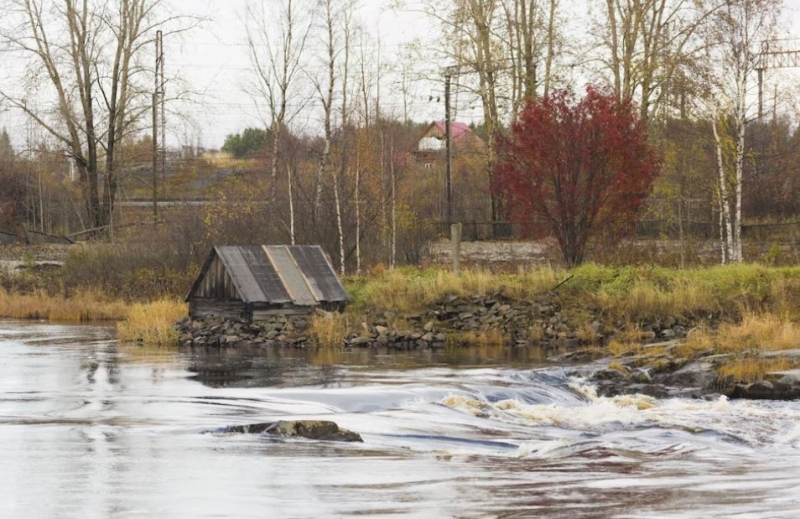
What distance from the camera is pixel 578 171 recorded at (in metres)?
35.8

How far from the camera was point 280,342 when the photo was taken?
96.9 feet

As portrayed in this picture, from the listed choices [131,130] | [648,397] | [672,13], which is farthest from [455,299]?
[131,130]

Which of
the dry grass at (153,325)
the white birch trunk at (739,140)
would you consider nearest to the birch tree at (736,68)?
the white birch trunk at (739,140)

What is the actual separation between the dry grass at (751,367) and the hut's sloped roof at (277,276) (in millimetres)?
12379

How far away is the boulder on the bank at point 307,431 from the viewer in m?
15.2

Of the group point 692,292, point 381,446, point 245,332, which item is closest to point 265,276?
point 245,332

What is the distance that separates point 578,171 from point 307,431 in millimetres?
22249

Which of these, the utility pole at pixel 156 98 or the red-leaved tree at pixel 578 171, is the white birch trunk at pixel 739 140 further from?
the utility pole at pixel 156 98

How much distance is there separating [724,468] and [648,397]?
6924 millimetres

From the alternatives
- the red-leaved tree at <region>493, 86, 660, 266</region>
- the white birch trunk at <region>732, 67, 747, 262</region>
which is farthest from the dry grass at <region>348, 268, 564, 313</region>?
the white birch trunk at <region>732, 67, 747, 262</region>

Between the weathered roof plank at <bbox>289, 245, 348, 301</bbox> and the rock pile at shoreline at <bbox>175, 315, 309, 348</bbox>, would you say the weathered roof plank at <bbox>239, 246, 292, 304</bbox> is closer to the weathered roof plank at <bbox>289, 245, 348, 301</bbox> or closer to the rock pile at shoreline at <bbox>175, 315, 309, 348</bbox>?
the rock pile at shoreline at <bbox>175, 315, 309, 348</bbox>

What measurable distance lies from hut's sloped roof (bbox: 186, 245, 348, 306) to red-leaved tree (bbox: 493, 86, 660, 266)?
25.8 ft

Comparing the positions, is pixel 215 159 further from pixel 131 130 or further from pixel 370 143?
pixel 370 143

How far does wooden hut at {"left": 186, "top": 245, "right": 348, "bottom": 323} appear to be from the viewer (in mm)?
30578
